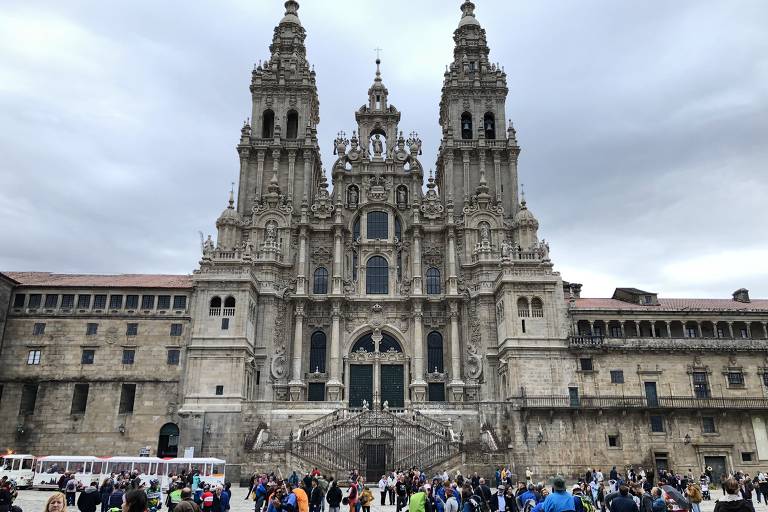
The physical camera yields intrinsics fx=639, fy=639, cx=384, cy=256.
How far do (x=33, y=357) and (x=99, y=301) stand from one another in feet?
19.0

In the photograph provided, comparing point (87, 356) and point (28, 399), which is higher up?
point (87, 356)

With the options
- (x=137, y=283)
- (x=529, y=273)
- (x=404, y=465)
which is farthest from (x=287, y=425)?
(x=529, y=273)

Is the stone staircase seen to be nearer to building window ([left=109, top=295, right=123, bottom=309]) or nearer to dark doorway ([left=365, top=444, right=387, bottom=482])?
dark doorway ([left=365, top=444, right=387, bottom=482])

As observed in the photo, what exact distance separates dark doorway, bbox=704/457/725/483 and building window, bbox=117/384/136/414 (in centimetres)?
3852

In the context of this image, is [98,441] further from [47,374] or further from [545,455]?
[545,455]

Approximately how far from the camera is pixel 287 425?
40.8 metres

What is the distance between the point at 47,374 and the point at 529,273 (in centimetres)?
3500

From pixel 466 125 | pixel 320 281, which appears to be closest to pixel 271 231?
pixel 320 281

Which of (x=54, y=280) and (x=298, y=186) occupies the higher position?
(x=298, y=186)

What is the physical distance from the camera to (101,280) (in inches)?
1897

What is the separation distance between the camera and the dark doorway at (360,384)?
A: 157 feet

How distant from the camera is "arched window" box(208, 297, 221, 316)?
44594 mm

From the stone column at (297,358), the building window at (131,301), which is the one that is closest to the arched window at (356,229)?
the stone column at (297,358)

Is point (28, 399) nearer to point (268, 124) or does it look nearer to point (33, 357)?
point (33, 357)
